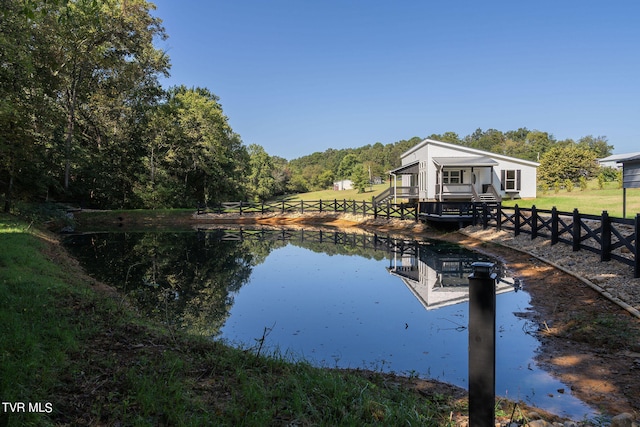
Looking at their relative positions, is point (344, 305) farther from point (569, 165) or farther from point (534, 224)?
point (569, 165)

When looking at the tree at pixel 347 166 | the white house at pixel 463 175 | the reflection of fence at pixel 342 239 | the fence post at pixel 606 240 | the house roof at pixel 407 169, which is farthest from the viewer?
the tree at pixel 347 166

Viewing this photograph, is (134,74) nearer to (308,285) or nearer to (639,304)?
(308,285)

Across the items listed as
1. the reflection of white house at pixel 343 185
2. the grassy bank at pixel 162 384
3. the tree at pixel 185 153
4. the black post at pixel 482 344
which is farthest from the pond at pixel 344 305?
the reflection of white house at pixel 343 185

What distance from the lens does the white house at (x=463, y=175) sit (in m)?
27.1

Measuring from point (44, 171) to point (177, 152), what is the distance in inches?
564

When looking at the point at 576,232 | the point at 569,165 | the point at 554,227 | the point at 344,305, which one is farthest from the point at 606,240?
the point at 569,165

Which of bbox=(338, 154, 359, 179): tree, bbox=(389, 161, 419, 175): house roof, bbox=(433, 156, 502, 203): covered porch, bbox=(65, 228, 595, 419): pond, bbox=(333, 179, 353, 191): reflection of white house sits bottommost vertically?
bbox=(65, 228, 595, 419): pond

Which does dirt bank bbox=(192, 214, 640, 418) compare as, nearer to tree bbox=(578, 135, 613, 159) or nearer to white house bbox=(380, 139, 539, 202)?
white house bbox=(380, 139, 539, 202)

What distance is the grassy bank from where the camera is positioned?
3236 mm

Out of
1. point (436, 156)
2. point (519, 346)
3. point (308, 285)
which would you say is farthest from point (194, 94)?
point (519, 346)

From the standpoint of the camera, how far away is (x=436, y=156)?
29.9m

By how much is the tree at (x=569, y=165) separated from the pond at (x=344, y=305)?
38.0m

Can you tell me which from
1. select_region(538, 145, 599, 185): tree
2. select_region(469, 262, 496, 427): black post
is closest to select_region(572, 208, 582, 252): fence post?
select_region(469, 262, 496, 427): black post

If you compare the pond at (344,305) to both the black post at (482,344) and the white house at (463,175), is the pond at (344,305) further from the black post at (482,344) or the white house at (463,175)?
the white house at (463,175)
